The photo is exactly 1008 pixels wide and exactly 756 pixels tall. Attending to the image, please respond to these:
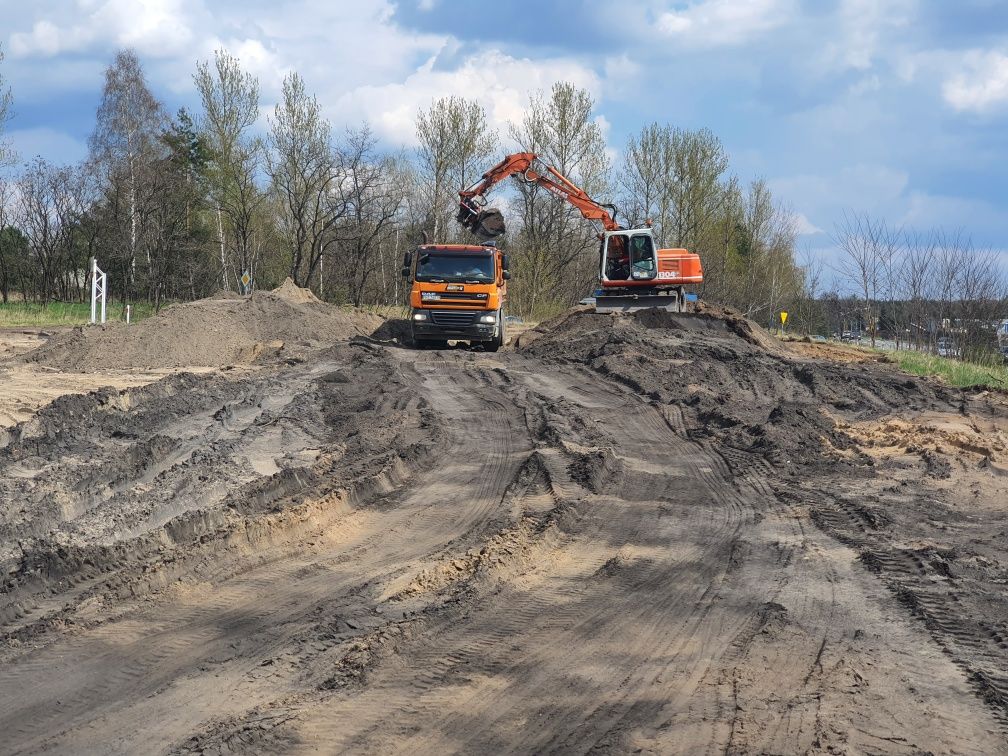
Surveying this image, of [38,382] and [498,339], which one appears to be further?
[498,339]

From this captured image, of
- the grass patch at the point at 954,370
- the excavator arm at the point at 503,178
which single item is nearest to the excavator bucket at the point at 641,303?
the excavator arm at the point at 503,178

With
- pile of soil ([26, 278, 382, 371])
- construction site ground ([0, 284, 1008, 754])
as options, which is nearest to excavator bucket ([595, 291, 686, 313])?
pile of soil ([26, 278, 382, 371])

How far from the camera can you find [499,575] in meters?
5.94

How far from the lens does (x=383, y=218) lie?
44.0m

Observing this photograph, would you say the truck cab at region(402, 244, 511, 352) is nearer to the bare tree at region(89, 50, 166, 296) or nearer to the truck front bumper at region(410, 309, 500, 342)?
the truck front bumper at region(410, 309, 500, 342)

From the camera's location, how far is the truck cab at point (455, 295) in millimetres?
21359

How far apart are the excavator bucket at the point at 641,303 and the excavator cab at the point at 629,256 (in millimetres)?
695

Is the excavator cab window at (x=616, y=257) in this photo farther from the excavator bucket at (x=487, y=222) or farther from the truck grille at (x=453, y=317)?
the truck grille at (x=453, y=317)

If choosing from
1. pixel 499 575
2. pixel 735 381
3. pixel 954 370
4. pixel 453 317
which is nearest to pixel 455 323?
pixel 453 317

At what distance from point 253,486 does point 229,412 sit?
4.30 m

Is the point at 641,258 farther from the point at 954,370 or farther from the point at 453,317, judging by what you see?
the point at 954,370

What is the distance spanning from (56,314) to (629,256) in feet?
74.0

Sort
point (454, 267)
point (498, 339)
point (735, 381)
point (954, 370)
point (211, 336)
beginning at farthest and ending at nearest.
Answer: point (211, 336) < point (498, 339) < point (454, 267) < point (954, 370) < point (735, 381)

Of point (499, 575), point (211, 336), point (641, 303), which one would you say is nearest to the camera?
point (499, 575)
